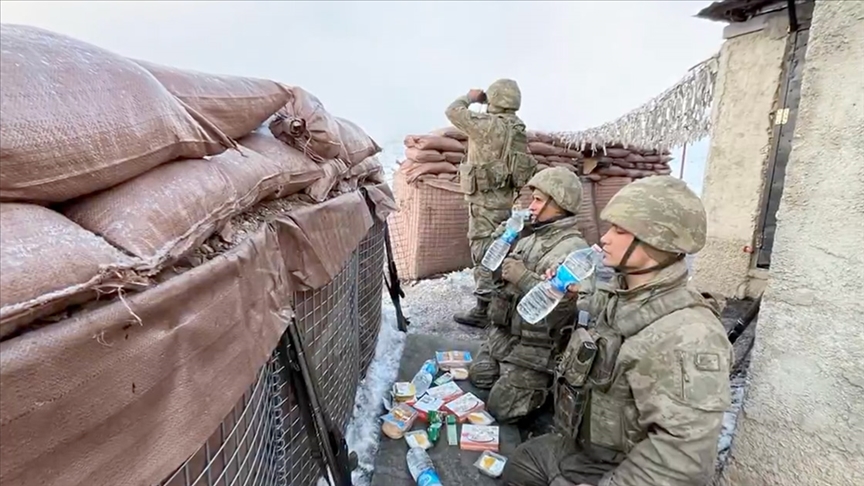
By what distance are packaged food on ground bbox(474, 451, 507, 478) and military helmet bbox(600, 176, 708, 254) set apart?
124 centimetres

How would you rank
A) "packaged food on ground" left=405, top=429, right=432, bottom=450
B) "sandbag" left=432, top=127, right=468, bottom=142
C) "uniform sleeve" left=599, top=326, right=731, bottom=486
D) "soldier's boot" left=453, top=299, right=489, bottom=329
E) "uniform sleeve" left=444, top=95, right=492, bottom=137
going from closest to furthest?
"uniform sleeve" left=599, top=326, right=731, bottom=486
"packaged food on ground" left=405, top=429, right=432, bottom=450
"uniform sleeve" left=444, top=95, right=492, bottom=137
"soldier's boot" left=453, top=299, right=489, bottom=329
"sandbag" left=432, top=127, right=468, bottom=142

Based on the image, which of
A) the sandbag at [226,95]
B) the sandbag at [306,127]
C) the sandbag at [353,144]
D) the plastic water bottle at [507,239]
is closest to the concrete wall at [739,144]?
the plastic water bottle at [507,239]

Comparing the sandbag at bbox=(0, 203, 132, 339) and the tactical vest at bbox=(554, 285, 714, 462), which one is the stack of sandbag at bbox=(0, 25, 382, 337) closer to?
the sandbag at bbox=(0, 203, 132, 339)

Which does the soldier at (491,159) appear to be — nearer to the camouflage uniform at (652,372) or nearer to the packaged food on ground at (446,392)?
the packaged food on ground at (446,392)

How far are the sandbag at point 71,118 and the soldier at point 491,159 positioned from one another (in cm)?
299

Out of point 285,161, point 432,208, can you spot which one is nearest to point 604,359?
point 285,161

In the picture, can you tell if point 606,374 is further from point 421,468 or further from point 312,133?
point 312,133

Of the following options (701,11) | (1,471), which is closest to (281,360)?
(1,471)

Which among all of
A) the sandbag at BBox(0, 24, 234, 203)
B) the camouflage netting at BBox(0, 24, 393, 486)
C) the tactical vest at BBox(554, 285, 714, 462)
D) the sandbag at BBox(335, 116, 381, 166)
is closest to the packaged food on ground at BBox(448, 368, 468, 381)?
the tactical vest at BBox(554, 285, 714, 462)

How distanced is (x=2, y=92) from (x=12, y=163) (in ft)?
0.28

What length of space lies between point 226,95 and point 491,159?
2776 mm

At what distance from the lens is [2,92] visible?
538 millimetres

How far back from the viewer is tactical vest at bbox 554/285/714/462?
141 cm

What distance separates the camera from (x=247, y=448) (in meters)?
1.07
